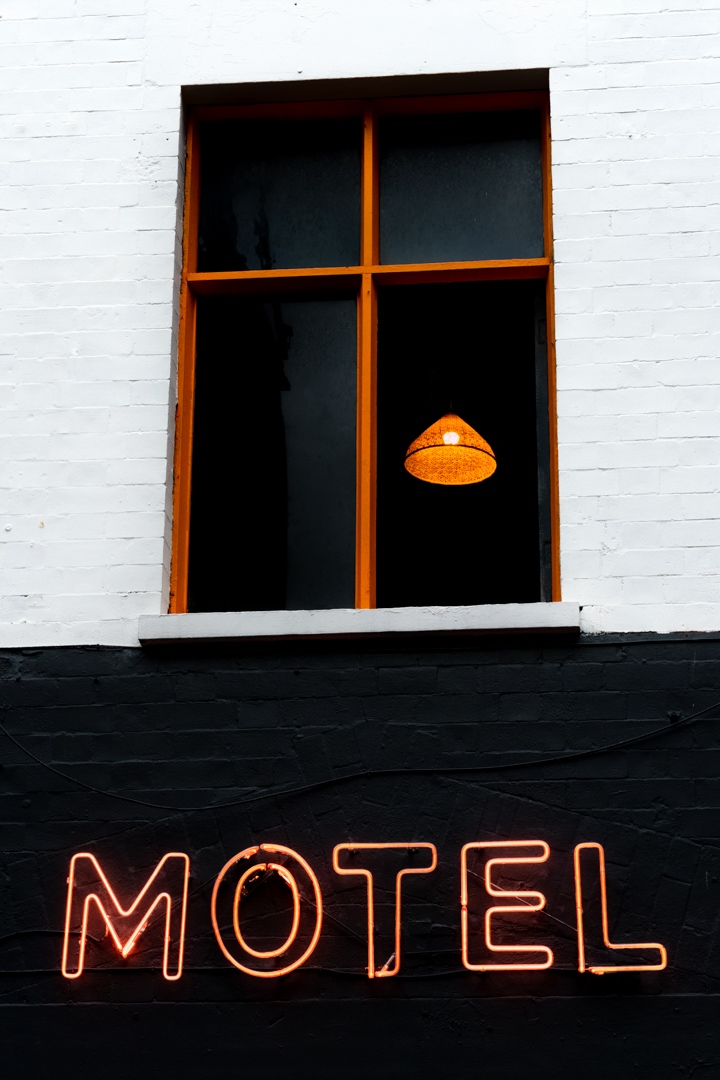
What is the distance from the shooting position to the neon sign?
17.0 ft

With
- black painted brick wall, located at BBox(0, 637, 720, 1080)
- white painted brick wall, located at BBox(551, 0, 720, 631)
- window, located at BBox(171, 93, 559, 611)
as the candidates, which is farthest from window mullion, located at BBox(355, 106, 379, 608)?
white painted brick wall, located at BBox(551, 0, 720, 631)

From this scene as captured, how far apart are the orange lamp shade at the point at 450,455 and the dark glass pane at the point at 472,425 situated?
0.03 m

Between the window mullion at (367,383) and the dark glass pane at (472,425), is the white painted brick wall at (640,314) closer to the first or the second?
the dark glass pane at (472,425)

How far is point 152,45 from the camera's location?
658cm

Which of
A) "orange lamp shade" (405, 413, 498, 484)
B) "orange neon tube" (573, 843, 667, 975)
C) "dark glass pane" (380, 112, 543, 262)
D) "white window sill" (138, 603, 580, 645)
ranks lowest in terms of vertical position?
"orange neon tube" (573, 843, 667, 975)

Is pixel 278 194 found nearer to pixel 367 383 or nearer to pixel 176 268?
pixel 176 268

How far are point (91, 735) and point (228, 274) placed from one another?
2127mm

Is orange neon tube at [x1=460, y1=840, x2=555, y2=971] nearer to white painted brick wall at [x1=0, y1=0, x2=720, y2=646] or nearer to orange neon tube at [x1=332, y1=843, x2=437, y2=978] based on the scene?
orange neon tube at [x1=332, y1=843, x2=437, y2=978]

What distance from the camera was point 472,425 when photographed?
20.2 ft

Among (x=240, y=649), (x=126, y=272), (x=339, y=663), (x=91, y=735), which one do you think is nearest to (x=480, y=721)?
(x=339, y=663)

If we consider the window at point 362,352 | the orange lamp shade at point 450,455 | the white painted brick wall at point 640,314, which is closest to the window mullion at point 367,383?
the window at point 362,352

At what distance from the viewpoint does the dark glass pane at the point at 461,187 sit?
638 cm

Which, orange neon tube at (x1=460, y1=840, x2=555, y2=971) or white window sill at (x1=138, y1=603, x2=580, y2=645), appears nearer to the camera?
orange neon tube at (x1=460, y1=840, x2=555, y2=971)

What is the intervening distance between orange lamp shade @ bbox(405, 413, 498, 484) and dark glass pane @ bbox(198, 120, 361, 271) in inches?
35.4
